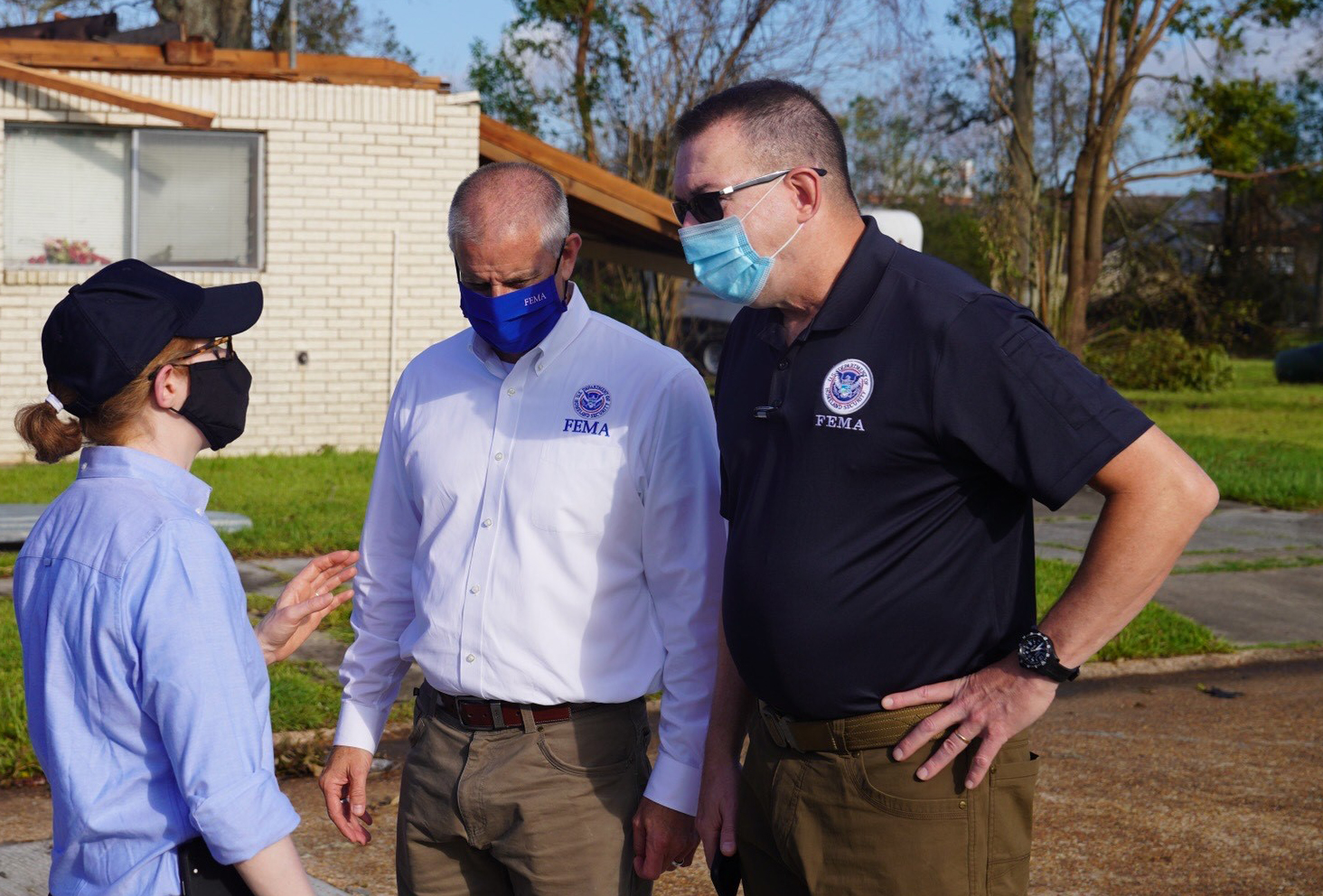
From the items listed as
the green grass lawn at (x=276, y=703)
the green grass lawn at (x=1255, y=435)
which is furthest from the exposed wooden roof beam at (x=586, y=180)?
the green grass lawn at (x=276, y=703)

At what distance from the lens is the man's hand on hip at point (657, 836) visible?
2.80m

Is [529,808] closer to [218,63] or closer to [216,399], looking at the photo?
[216,399]

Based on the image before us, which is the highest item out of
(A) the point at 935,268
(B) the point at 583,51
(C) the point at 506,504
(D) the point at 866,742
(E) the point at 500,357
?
(B) the point at 583,51

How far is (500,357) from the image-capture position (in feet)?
10.1

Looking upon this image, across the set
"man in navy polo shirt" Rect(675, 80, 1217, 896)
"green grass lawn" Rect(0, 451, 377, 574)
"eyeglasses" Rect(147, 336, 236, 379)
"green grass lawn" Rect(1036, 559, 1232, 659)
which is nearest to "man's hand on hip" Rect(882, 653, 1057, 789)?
"man in navy polo shirt" Rect(675, 80, 1217, 896)

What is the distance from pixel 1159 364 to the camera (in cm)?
2569

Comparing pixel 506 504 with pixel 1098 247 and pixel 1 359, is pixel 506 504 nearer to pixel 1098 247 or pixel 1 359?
pixel 1 359

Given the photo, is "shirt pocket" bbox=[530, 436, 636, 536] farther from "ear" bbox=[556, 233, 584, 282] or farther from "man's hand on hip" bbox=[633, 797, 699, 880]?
"man's hand on hip" bbox=[633, 797, 699, 880]

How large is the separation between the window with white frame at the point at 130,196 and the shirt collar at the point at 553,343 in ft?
36.8

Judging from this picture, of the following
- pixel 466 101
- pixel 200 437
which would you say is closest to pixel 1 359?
pixel 466 101

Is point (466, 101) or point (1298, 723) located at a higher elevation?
point (466, 101)

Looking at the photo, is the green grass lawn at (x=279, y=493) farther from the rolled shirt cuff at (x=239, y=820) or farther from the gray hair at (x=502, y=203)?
the rolled shirt cuff at (x=239, y=820)

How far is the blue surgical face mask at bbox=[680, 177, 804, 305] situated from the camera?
2.68 meters

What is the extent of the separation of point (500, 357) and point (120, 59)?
11894mm
